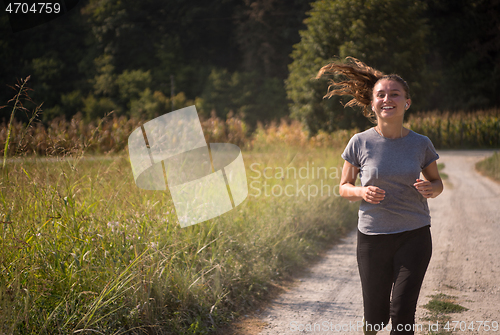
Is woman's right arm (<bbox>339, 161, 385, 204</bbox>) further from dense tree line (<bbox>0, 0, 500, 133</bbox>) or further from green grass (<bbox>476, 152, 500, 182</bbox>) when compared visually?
dense tree line (<bbox>0, 0, 500, 133</bbox>)

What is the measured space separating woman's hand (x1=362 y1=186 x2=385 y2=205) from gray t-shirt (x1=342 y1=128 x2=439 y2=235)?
132 millimetres

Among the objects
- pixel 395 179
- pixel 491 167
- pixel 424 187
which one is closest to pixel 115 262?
pixel 395 179

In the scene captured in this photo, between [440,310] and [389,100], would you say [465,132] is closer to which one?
[440,310]

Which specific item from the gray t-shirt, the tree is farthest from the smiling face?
the tree

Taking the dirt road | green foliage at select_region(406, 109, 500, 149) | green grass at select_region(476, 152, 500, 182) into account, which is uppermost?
the dirt road

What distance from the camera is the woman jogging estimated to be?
8.19 ft

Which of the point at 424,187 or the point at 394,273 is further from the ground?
the point at 424,187

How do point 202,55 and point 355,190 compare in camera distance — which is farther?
point 202,55

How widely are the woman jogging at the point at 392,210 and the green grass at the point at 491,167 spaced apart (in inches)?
435

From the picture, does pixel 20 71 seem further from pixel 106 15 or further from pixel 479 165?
pixel 479 165

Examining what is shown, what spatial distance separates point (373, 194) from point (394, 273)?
0.52m

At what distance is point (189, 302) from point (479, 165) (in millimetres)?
13497

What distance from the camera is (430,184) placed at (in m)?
2.47

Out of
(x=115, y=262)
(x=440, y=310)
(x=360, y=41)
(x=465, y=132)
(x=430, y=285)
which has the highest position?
(x=360, y=41)
